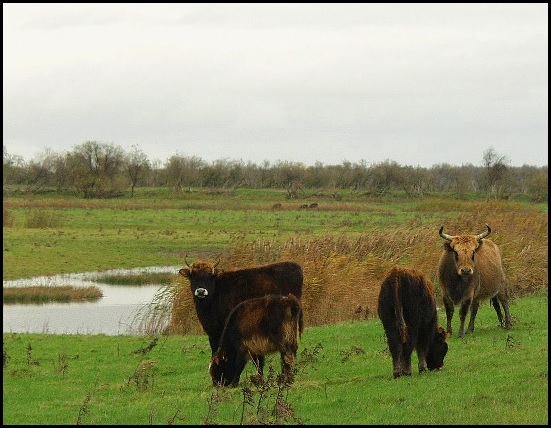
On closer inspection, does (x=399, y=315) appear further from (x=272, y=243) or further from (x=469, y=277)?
(x=272, y=243)

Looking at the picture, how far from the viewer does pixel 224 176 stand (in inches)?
4931

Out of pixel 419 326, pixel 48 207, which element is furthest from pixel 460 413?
pixel 48 207

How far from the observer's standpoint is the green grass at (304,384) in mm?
9625

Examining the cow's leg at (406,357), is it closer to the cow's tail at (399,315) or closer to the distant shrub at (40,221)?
the cow's tail at (399,315)

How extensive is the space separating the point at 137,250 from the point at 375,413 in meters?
34.3

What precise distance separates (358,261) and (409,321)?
1278 centimetres

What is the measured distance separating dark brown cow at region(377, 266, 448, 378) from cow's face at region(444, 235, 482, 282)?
10.4 feet

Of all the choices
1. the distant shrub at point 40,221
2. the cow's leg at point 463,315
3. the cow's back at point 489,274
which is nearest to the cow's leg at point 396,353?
the cow's leg at point 463,315

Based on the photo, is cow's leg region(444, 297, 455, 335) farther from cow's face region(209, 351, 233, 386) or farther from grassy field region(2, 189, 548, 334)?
cow's face region(209, 351, 233, 386)

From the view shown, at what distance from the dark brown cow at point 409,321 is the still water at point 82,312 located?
11593 millimetres

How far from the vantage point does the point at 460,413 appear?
9391 mm

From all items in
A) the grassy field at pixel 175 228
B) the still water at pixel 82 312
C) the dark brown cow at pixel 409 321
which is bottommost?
the still water at pixel 82 312

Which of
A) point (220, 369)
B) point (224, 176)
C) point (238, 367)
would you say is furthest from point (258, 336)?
point (224, 176)

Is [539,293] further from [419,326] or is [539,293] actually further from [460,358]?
[419,326]
